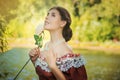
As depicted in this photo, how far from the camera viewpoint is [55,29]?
279cm

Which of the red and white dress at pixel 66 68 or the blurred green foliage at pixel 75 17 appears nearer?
the red and white dress at pixel 66 68

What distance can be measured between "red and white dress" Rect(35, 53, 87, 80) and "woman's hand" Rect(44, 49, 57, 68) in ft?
0.09

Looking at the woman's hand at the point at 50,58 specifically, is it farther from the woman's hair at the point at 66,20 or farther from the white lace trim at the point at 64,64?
the woman's hair at the point at 66,20

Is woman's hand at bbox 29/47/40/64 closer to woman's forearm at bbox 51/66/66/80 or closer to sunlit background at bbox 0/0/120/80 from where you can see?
sunlit background at bbox 0/0/120/80

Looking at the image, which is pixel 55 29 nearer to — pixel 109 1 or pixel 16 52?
pixel 16 52

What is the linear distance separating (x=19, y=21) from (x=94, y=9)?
0.64m

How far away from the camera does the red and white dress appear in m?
2.67

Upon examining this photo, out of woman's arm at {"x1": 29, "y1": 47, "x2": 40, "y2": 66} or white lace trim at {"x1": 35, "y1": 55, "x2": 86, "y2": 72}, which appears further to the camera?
woman's arm at {"x1": 29, "y1": 47, "x2": 40, "y2": 66}

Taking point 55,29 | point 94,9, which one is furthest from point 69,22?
point 94,9

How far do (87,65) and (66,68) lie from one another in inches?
15.0

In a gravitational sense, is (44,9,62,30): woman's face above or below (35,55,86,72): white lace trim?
above

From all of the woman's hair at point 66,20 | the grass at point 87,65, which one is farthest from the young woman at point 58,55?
the grass at point 87,65

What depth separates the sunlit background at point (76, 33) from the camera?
2.94m

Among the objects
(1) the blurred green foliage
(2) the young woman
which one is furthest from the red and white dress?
(1) the blurred green foliage
